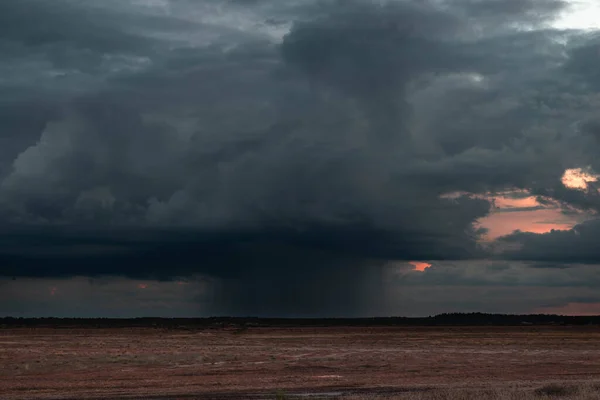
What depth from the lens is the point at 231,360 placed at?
68.1m

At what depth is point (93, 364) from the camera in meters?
63.6

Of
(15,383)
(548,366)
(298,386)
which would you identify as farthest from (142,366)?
(548,366)

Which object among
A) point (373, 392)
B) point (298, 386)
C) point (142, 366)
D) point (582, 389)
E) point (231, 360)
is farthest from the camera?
point (231, 360)

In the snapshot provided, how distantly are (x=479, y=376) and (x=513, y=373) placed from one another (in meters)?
5.52

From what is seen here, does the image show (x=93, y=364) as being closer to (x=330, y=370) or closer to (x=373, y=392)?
(x=330, y=370)

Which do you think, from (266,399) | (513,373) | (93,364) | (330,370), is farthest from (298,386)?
(93,364)

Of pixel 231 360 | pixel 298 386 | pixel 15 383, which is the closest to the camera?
pixel 298 386

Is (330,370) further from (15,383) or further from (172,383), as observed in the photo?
(15,383)

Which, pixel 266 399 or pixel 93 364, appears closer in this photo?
pixel 266 399

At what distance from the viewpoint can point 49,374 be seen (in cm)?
5647

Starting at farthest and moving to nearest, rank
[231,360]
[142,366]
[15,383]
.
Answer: [231,360] < [142,366] < [15,383]

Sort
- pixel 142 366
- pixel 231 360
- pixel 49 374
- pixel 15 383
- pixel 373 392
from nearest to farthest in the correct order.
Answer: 1. pixel 373 392
2. pixel 15 383
3. pixel 49 374
4. pixel 142 366
5. pixel 231 360

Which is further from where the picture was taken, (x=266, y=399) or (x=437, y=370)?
(x=437, y=370)

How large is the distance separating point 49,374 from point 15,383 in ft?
24.5
